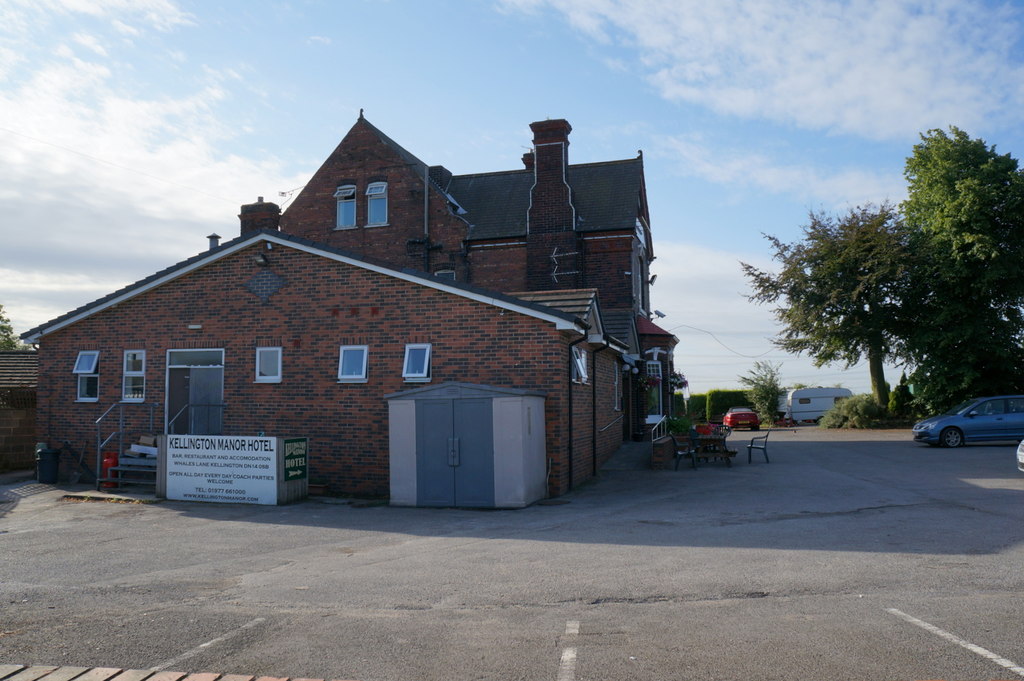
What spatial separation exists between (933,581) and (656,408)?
63.6 ft

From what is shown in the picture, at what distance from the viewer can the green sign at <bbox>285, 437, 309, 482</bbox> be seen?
1486cm

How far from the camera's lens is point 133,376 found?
18.4 m

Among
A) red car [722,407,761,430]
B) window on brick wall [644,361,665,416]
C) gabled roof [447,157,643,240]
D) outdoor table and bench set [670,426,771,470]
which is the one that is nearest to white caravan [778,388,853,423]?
red car [722,407,761,430]

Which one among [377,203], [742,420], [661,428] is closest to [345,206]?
[377,203]

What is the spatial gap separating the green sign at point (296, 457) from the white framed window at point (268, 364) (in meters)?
2.30

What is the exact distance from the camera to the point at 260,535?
11484mm

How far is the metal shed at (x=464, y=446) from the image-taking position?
1396cm

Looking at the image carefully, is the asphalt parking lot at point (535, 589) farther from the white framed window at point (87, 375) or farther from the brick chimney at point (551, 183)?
the brick chimney at point (551, 183)

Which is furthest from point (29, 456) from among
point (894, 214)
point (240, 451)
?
point (894, 214)

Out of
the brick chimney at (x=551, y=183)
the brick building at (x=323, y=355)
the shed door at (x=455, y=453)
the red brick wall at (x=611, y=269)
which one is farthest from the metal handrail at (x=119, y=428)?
the red brick wall at (x=611, y=269)

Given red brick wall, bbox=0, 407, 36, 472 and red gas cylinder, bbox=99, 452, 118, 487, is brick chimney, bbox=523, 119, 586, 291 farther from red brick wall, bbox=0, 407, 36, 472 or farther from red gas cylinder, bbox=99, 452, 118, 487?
red brick wall, bbox=0, 407, 36, 472

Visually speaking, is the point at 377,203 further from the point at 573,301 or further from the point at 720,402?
the point at 720,402

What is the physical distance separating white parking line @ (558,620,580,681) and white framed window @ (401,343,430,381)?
32.8ft

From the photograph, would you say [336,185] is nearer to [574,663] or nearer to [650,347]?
[650,347]
